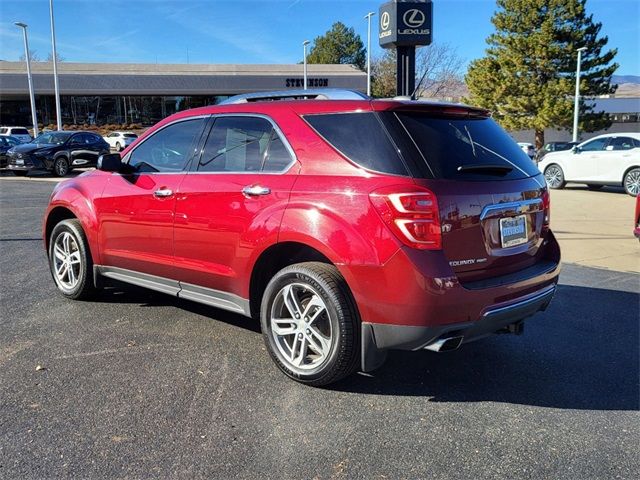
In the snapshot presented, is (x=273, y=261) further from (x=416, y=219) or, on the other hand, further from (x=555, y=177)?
(x=555, y=177)

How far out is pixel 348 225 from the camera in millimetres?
3242

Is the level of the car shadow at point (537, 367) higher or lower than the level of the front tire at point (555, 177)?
lower

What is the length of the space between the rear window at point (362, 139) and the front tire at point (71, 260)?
2774 millimetres

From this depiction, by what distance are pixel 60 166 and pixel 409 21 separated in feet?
44.2

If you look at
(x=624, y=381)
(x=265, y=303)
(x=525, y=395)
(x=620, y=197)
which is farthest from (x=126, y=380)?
(x=620, y=197)

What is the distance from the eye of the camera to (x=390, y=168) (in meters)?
3.23

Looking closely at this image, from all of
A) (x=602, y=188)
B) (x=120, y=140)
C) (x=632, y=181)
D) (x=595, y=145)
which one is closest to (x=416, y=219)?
(x=632, y=181)

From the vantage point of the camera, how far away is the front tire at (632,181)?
47.6 feet

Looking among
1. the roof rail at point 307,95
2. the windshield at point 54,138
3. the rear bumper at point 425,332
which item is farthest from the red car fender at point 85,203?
the windshield at point 54,138

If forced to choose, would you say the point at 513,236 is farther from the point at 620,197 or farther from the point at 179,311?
the point at 620,197

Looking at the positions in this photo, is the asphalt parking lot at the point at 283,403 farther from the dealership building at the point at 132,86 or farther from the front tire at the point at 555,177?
the dealership building at the point at 132,86

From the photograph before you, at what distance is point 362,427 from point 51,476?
1.57m

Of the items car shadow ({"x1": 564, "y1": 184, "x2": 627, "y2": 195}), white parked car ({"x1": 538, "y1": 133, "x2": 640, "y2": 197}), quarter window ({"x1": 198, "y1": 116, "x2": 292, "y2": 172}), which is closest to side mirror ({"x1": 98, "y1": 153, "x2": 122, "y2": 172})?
quarter window ({"x1": 198, "y1": 116, "x2": 292, "y2": 172})

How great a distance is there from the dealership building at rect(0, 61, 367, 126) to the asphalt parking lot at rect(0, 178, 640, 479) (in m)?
47.7
